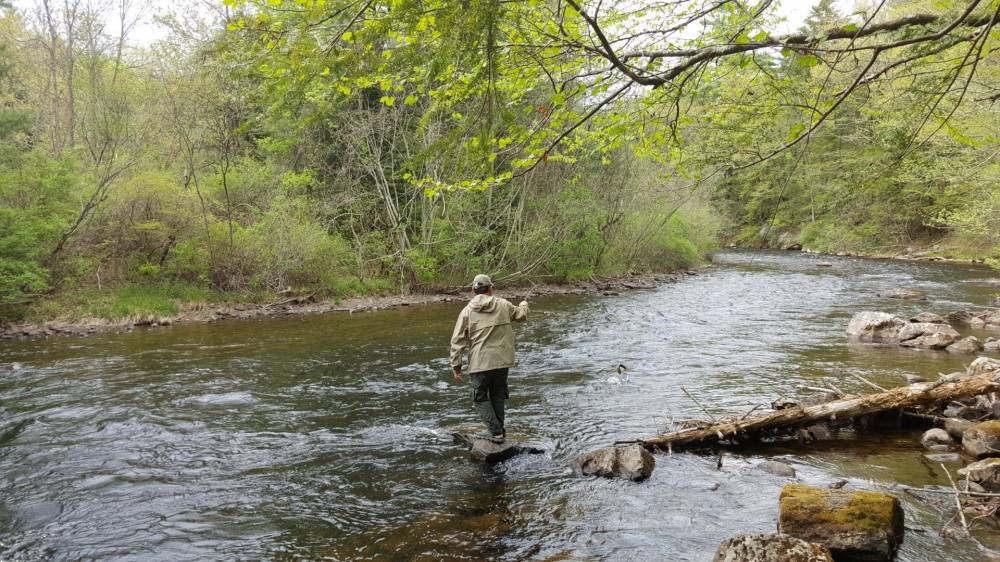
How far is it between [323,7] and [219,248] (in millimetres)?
19608

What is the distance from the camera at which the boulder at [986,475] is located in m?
5.82

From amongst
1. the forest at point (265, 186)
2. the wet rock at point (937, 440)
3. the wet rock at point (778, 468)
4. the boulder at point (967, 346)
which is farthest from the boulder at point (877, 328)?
the wet rock at point (778, 468)

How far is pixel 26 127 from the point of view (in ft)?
55.2

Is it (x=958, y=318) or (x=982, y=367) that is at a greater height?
(x=982, y=367)

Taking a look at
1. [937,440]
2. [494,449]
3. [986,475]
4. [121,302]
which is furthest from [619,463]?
[121,302]

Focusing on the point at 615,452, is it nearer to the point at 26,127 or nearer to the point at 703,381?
the point at 703,381

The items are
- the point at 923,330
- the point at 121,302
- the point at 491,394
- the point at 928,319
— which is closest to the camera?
the point at 491,394

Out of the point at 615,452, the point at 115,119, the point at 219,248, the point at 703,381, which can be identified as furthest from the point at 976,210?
the point at 115,119

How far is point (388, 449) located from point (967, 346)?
39.9 feet

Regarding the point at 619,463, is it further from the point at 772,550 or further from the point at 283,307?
the point at 283,307

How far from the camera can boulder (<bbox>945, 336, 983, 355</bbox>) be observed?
41.3 feet

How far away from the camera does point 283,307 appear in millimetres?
20859

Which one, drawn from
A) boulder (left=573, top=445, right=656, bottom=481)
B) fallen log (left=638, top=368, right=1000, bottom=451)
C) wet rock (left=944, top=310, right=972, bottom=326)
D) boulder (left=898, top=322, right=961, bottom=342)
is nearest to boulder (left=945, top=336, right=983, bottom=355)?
boulder (left=898, top=322, right=961, bottom=342)

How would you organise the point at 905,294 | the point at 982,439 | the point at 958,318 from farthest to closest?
the point at 905,294 < the point at 958,318 < the point at 982,439
